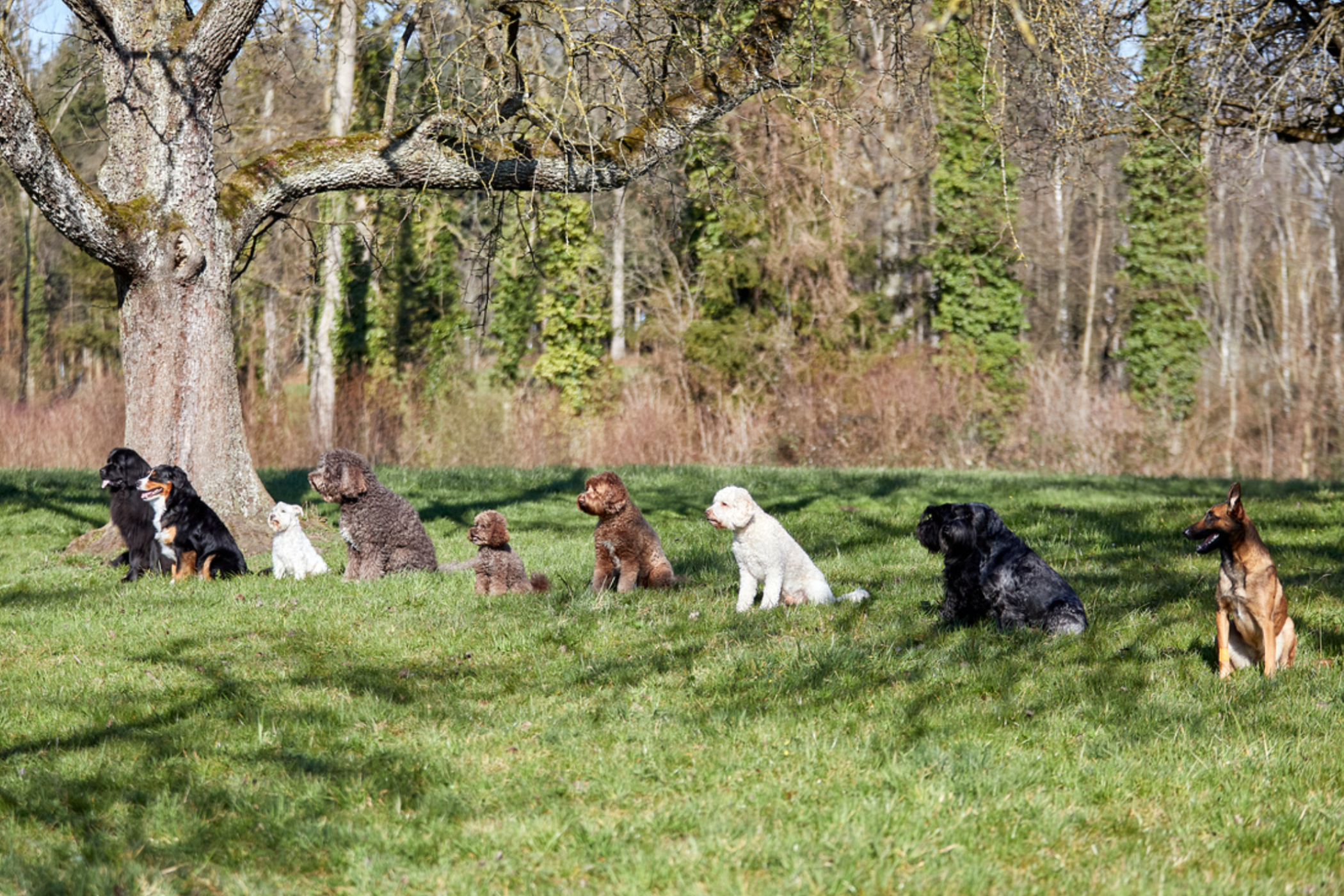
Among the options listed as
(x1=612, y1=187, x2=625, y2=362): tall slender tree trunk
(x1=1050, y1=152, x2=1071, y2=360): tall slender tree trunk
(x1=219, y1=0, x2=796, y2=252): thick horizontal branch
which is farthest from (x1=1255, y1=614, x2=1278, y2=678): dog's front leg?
(x1=612, y1=187, x2=625, y2=362): tall slender tree trunk

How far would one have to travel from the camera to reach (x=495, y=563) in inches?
318

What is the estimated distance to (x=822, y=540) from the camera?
1139 centimetres

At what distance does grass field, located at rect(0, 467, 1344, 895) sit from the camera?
391 centimetres

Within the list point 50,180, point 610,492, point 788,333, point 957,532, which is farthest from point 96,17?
point 788,333

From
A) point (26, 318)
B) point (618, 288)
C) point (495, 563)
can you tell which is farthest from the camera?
point (618, 288)

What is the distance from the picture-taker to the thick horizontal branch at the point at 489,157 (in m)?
10.7

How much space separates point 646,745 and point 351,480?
4397mm

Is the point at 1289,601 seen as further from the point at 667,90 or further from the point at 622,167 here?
the point at 667,90

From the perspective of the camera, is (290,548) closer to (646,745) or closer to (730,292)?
(646,745)

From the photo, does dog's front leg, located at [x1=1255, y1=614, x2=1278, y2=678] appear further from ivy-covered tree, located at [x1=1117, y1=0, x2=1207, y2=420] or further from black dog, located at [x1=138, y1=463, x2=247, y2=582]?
ivy-covered tree, located at [x1=1117, y1=0, x2=1207, y2=420]

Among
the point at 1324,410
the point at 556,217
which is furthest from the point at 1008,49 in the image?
the point at 556,217

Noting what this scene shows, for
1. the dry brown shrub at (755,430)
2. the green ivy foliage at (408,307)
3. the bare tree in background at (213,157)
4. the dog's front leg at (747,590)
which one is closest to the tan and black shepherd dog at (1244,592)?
the dog's front leg at (747,590)

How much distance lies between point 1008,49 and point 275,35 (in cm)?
853

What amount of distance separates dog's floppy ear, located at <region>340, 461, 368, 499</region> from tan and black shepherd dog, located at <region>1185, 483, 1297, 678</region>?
584 centimetres
